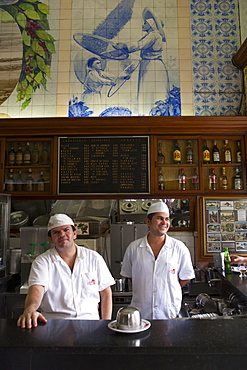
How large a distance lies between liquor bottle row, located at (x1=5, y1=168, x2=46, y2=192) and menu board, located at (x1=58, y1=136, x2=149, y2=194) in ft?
1.02

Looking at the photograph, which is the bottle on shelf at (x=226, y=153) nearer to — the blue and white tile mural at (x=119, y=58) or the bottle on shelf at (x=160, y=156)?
the blue and white tile mural at (x=119, y=58)

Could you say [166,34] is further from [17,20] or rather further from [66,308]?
[66,308]

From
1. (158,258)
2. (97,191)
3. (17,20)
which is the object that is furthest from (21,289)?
(17,20)

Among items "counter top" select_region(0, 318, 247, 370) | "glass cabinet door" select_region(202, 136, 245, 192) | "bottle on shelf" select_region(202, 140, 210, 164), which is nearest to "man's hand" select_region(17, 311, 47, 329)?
"counter top" select_region(0, 318, 247, 370)

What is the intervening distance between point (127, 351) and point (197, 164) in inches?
142

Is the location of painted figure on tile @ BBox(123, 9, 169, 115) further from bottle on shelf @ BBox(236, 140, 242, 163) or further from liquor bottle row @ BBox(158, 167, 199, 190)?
bottle on shelf @ BBox(236, 140, 242, 163)

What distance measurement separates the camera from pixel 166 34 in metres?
A: 5.23

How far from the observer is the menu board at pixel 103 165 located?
4.65 meters

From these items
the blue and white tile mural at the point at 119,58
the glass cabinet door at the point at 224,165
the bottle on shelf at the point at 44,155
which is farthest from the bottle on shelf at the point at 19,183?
the glass cabinet door at the point at 224,165

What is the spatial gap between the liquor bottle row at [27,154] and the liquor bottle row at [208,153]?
1.70 metres

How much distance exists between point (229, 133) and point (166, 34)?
6.39 ft

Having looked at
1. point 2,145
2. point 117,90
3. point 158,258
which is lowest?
point 158,258

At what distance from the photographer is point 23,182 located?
4746 mm

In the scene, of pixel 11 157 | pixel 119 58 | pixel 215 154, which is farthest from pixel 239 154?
pixel 11 157
